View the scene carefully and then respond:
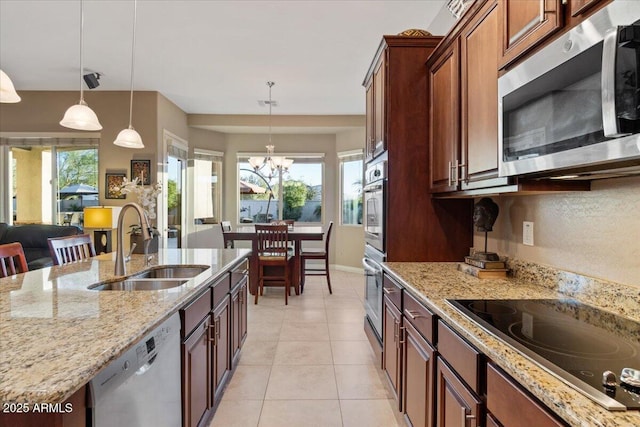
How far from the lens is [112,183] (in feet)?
16.7

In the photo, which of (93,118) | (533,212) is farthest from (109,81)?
(533,212)

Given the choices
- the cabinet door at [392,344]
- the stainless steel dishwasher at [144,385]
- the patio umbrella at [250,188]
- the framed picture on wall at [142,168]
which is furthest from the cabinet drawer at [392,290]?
the patio umbrella at [250,188]

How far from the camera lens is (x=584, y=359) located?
2.97 ft

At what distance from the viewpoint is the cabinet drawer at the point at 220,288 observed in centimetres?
199

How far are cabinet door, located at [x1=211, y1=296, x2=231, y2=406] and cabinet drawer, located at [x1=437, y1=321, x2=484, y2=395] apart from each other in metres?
1.22

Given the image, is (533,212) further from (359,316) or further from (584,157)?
(359,316)

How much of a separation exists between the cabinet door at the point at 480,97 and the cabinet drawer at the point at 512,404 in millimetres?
877

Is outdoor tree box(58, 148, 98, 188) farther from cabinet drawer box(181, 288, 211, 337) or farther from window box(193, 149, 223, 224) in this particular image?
cabinet drawer box(181, 288, 211, 337)

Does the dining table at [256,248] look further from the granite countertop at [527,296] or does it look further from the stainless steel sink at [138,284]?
the stainless steel sink at [138,284]

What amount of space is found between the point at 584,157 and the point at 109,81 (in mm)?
5348

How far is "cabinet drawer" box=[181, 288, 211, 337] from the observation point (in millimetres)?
1520

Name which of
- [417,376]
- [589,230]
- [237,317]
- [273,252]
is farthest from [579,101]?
[273,252]

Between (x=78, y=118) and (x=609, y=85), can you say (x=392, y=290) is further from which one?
(x=78, y=118)

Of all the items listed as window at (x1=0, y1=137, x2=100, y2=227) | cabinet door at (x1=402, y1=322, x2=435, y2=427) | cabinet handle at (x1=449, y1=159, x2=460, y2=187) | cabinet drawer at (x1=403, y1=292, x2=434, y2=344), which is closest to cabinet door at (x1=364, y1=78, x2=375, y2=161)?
cabinet handle at (x1=449, y1=159, x2=460, y2=187)
